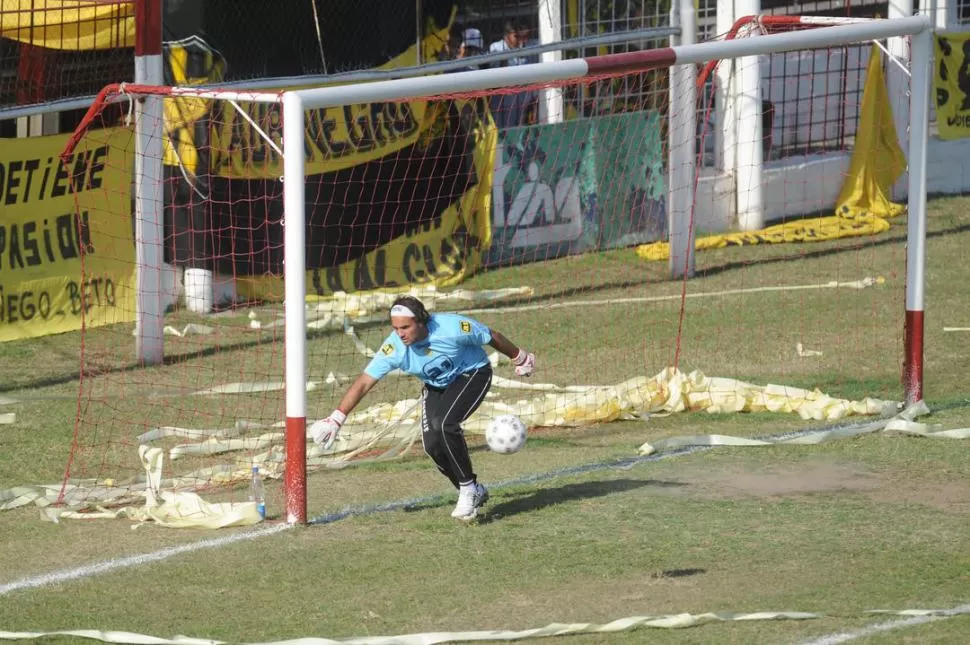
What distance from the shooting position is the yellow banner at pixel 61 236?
14523 millimetres

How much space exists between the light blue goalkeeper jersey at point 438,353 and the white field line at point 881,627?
2.92 metres

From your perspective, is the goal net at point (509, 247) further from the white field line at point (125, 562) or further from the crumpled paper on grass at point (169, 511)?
the white field line at point (125, 562)

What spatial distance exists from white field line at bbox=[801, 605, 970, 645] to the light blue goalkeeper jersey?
9.57 feet

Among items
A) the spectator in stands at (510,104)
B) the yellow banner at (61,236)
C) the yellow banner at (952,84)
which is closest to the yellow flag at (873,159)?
the yellow banner at (952,84)

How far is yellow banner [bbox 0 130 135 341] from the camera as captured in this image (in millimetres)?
14523

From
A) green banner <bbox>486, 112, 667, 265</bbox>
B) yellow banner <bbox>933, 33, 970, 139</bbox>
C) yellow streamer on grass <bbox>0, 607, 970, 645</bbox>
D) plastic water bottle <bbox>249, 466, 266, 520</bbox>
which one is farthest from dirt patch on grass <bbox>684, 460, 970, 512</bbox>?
yellow banner <bbox>933, 33, 970, 139</bbox>

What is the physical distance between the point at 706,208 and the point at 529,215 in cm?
244

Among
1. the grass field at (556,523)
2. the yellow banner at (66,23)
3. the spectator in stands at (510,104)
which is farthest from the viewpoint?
the spectator in stands at (510,104)

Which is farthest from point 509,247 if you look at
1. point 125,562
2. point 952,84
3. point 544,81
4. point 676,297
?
point 125,562

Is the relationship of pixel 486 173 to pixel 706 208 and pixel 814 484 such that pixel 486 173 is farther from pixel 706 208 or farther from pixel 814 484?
pixel 814 484

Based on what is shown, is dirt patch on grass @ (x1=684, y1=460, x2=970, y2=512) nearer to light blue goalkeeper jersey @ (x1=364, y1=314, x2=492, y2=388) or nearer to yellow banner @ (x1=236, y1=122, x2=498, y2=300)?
light blue goalkeeper jersey @ (x1=364, y1=314, x2=492, y2=388)

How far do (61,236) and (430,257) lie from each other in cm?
451

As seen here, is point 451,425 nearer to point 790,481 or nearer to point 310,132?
point 790,481

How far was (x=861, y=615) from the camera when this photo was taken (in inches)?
271
